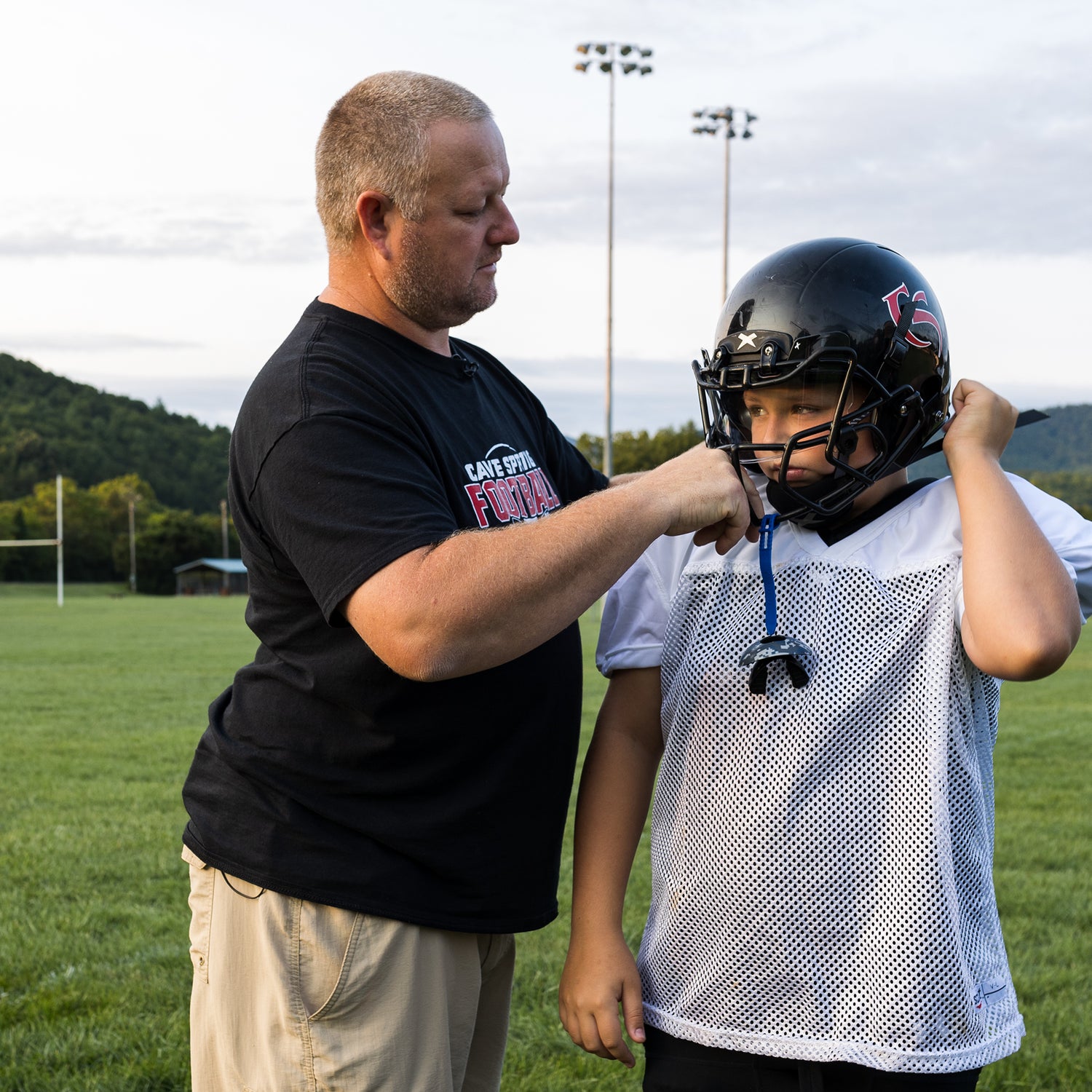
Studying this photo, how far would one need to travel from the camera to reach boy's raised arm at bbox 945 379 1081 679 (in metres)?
1.84

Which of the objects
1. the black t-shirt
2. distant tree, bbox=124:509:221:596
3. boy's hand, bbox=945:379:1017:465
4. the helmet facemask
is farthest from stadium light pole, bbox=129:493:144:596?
boy's hand, bbox=945:379:1017:465

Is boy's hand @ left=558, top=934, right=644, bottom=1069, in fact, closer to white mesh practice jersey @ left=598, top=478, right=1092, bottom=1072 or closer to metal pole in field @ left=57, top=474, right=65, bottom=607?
white mesh practice jersey @ left=598, top=478, right=1092, bottom=1072

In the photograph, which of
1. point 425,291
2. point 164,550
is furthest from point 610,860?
point 164,550

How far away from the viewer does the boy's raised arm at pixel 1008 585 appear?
1.84 meters

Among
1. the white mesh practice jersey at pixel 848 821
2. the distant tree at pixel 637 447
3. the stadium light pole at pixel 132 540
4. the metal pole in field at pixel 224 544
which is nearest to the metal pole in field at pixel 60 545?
the stadium light pole at pixel 132 540

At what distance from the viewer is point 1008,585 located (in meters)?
1.86

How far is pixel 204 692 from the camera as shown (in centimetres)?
1418

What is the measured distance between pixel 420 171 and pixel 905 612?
1.20 m

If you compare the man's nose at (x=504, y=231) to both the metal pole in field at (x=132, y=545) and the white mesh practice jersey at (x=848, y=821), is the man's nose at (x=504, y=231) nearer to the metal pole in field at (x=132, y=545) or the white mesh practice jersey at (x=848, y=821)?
the white mesh practice jersey at (x=848, y=821)

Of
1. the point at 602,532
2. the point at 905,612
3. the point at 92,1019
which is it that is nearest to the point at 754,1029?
the point at 905,612

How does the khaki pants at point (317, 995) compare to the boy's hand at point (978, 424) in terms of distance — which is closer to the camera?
the boy's hand at point (978, 424)

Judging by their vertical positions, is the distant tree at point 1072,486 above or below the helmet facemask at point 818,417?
above

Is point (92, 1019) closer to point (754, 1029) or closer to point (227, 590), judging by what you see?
point (754, 1029)

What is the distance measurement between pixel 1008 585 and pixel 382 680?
3.42ft
